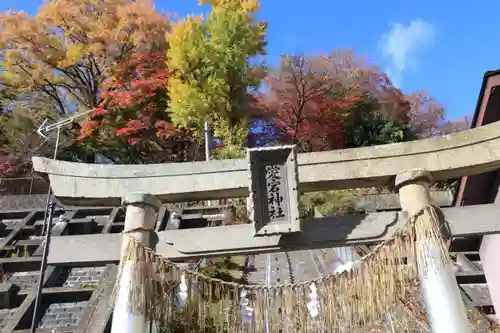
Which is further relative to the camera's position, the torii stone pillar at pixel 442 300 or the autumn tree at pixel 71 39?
the autumn tree at pixel 71 39

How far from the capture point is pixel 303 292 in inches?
172

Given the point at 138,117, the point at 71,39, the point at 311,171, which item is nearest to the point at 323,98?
the point at 138,117

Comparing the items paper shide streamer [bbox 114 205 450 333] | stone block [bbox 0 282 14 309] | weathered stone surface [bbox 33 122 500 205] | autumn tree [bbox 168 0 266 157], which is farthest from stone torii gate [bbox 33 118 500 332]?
autumn tree [bbox 168 0 266 157]

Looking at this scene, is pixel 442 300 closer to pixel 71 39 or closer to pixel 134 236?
pixel 134 236

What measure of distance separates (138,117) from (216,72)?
16.0 ft

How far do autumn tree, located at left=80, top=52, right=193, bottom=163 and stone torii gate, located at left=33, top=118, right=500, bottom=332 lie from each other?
14761 millimetres

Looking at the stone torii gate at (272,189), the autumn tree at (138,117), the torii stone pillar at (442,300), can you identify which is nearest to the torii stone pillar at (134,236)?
the stone torii gate at (272,189)

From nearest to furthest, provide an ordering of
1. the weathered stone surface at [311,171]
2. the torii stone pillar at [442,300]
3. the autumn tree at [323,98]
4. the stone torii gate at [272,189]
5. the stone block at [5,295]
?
1. the torii stone pillar at [442,300]
2. the stone torii gate at [272,189]
3. the weathered stone surface at [311,171]
4. the stone block at [5,295]
5. the autumn tree at [323,98]

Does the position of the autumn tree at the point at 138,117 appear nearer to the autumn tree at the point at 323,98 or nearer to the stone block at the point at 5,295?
the autumn tree at the point at 323,98

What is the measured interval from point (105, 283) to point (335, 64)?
52.4ft

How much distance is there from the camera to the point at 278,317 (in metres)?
4.38

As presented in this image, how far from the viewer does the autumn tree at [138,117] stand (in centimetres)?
1977

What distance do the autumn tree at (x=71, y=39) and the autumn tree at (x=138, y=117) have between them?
115 cm

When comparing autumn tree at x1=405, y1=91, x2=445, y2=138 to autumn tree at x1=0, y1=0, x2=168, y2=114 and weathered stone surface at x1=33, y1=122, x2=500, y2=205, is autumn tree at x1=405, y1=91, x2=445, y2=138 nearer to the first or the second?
autumn tree at x1=0, y1=0, x2=168, y2=114
